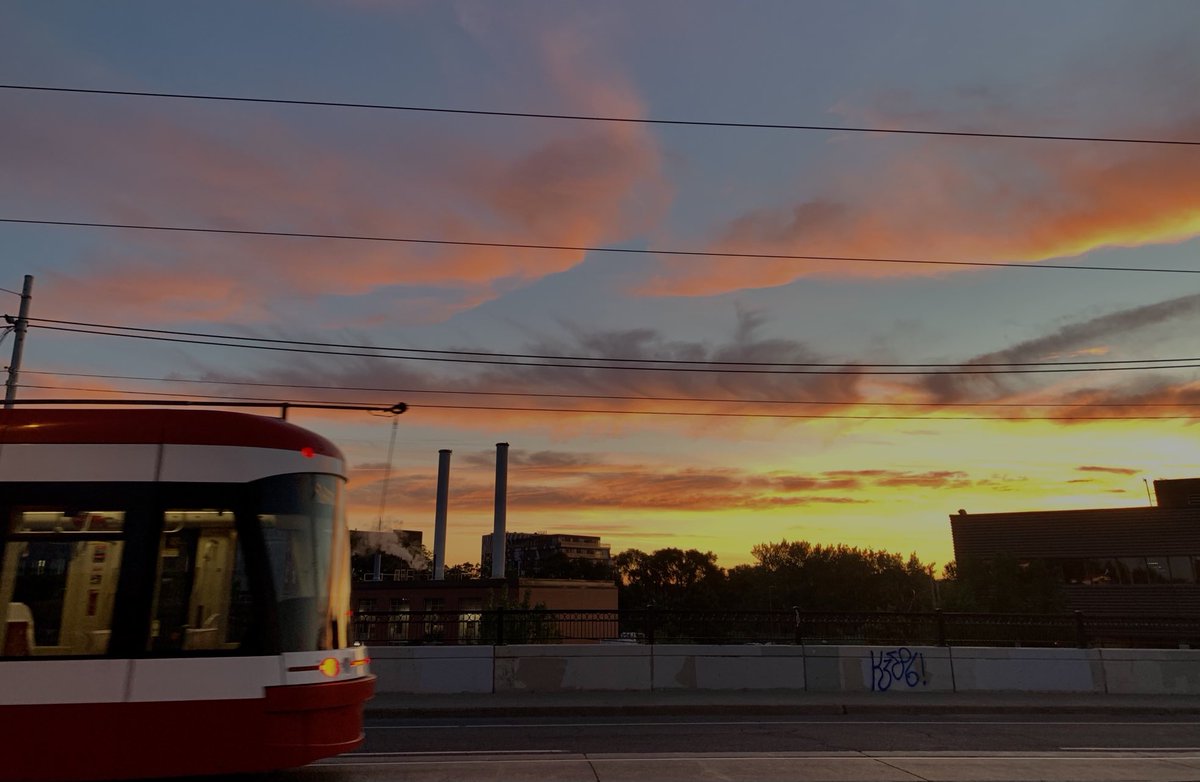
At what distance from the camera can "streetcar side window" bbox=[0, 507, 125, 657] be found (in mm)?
6090

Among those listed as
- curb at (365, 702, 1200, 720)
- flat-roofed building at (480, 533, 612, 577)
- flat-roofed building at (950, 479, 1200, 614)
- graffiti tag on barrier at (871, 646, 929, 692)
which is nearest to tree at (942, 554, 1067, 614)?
flat-roofed building at (950, 479, 1200, 614)

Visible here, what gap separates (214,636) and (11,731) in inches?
62.1

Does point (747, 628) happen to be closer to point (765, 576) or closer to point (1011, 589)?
point (1011, 589)

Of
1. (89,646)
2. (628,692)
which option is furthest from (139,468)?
(628,692)

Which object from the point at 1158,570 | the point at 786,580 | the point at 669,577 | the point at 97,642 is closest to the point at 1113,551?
the point at 1158,570

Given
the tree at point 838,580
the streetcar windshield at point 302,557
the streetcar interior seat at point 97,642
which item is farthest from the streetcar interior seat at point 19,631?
the tree at point 838,580

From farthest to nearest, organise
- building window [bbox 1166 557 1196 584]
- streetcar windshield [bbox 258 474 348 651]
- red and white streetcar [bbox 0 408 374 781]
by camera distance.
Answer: building window [bbox 1166 557 1196 584], streetcar windshield [bbox 258 474 348 651], red and white streetcar [bbox 0 408 374 781]

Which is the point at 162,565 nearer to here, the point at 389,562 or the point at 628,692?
the point at 628,692

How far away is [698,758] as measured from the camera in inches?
332

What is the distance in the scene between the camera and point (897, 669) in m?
15.8

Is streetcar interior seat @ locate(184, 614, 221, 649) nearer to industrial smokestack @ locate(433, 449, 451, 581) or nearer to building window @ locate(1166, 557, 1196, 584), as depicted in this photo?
industrial smokestack @ locate(433, 449, 451, 581)

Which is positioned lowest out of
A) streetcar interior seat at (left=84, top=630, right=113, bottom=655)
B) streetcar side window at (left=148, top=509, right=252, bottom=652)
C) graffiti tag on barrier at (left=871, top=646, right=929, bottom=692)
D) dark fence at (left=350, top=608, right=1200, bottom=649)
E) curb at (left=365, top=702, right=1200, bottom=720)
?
curb at (left=365, top=702, right=1200, bottom=720)

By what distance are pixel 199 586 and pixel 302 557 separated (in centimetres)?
82

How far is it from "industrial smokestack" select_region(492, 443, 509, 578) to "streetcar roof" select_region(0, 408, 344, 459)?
141 ft
